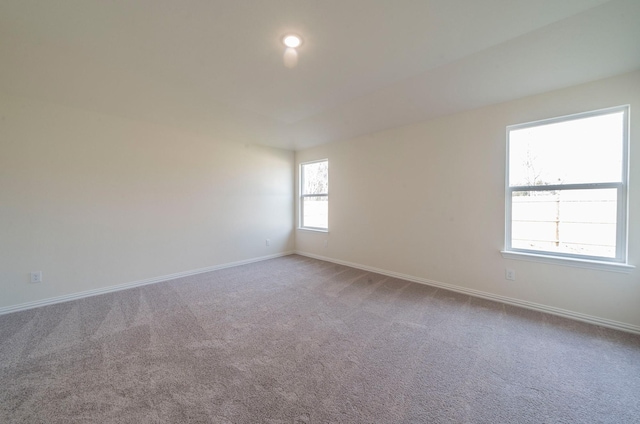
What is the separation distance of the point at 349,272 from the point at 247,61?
328cm

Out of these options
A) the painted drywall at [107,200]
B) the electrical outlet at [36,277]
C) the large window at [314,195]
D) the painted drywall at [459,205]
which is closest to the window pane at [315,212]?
the large window at [314,195]

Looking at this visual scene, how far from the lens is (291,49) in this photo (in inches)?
78.0

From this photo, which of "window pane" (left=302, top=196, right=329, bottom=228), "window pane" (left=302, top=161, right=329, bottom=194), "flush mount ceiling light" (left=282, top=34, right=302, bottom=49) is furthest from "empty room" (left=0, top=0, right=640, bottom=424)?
"window pane" (left=302, top=196, right=329, bottom=228)

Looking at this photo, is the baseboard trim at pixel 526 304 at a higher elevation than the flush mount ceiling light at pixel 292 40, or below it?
below

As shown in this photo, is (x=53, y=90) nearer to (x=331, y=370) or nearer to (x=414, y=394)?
(x=331, y=370)

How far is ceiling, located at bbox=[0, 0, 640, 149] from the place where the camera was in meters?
1.59

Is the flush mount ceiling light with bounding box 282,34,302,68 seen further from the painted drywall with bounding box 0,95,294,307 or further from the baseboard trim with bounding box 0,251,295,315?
the baseboard trim with bounding box 0,251,295,315

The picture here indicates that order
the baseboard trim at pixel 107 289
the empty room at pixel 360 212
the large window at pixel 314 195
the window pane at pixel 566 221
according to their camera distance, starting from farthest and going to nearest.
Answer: the large window at pixel 314 195, the baseboard trim at pixel 107 289, the window pane at pixel 566 221, the empty room at pixel 360 212

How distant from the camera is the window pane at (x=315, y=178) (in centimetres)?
494

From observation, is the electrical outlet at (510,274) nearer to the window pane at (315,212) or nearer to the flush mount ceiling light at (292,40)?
the window pane at (315,212)

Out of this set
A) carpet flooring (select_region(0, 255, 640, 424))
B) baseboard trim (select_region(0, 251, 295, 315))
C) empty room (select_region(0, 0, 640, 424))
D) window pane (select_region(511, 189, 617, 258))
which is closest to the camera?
carpet flooring (select_region(0, 255, 640, 424))

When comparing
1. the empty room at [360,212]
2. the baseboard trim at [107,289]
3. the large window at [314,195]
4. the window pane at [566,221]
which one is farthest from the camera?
the large window at [314,195]

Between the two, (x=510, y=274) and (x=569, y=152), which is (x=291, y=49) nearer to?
(x=569, y=152)

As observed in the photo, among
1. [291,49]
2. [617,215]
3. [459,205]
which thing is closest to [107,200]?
[291,49]
